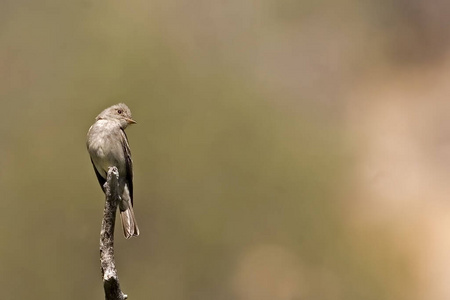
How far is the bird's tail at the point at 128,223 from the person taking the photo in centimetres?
691

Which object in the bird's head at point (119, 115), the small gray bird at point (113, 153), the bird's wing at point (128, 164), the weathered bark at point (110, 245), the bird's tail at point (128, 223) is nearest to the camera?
the weathered bark at point (110, 245)

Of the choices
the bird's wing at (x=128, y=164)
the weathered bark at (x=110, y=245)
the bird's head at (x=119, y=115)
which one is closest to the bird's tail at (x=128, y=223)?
the bird's wing at (x=128, y=164)

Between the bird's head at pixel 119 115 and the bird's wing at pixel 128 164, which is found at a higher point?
the bird's head at pixel 119 115

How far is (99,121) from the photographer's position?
757 cm

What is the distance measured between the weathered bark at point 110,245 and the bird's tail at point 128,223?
186 centimetres

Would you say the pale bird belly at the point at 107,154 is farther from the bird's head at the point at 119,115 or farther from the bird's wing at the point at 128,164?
the bird's head at the point at 119,115

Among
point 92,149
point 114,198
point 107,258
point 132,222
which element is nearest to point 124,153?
point 92,149

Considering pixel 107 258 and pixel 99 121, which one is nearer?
pixel 107 258

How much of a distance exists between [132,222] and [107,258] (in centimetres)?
274

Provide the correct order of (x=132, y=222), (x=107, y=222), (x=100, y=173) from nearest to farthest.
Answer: (x=107, y=222), (x=132, y=222), (x=100, y=173)

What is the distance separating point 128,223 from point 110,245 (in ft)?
8.61

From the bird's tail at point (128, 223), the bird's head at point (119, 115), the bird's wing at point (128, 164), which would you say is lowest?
the bird's tail at point (128, 223)

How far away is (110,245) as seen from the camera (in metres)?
4.38

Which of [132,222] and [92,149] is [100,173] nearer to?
[92,149]
